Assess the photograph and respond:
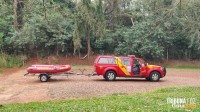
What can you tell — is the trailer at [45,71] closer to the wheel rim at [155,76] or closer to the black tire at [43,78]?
the black tire at [43,78]

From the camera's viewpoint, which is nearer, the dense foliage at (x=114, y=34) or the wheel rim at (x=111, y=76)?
the wheel rim at (x=111, y=76)

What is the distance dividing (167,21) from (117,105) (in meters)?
23.5

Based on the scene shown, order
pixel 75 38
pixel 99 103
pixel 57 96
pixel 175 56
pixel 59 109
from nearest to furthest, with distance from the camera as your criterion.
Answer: pixel 59 109
pixel 99 103
pixel 57 96
pixel 75 38
pixel 175 56

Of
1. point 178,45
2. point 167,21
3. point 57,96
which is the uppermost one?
point 167,21

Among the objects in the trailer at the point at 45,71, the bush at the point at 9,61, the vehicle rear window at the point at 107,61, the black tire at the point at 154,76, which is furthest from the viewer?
the bush at the point at 9,61

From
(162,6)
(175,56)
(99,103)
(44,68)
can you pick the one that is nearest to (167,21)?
(162,6)

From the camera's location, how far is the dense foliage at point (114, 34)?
30.3 meters

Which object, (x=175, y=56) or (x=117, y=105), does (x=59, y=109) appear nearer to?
(x=117, y=105)

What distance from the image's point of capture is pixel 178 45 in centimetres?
3428

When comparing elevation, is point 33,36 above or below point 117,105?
above

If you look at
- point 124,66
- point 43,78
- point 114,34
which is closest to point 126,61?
point 124,66

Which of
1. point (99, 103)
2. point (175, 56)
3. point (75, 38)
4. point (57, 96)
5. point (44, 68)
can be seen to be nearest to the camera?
point (99, 103)

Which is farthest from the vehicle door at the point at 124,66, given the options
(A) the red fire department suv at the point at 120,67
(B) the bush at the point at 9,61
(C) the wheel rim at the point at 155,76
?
(B) the bush at the point at 9,61

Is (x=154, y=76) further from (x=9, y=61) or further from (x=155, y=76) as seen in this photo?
(x=9, y=61)
